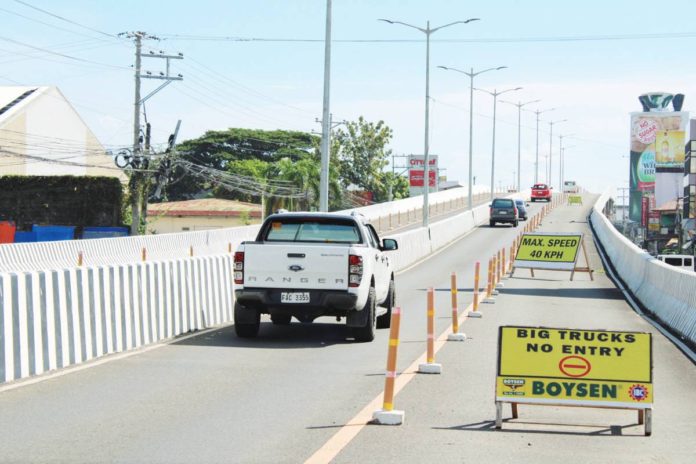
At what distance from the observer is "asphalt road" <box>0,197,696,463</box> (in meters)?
8.54

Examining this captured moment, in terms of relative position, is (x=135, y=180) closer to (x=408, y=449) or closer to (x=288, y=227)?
(x=288, y=227)

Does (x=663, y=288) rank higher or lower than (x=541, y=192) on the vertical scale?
lower

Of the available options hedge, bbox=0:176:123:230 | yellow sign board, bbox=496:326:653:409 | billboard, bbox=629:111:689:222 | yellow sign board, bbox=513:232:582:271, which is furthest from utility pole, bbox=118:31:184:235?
billboard, bbox=629:111:689:222

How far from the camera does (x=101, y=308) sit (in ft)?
47.6

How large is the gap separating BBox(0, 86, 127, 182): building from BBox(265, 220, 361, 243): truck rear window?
59.3 metres

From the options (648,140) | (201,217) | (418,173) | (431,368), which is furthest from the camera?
(648,140)

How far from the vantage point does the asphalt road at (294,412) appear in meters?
8.54

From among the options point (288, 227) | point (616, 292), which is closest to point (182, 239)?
point (616, 292)

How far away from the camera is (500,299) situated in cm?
2756

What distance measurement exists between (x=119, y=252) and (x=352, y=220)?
25590 millimetres

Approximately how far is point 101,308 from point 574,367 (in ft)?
22.0

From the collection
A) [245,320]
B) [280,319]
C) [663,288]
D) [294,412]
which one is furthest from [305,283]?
[663,288]

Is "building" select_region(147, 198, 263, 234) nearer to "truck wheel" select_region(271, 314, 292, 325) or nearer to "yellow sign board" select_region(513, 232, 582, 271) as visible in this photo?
"yellow sign board" select_region(513, 232, 582, 271)

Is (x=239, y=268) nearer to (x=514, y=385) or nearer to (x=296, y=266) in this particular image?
(x=296, y=266)
